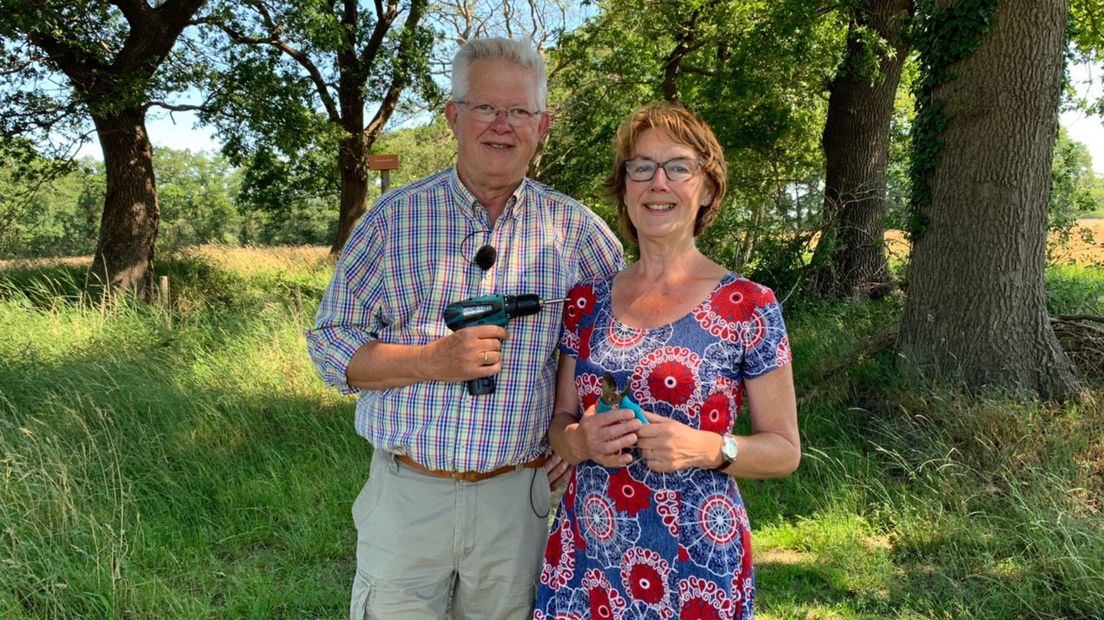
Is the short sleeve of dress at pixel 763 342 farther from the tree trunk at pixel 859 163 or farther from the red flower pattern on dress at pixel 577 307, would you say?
the tree trunk at pixel 859 163

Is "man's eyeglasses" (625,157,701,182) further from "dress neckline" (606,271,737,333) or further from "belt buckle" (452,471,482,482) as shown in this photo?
"belt buckle" (452,471,482,482)

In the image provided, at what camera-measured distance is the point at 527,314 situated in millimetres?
2029

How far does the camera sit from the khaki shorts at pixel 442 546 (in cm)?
211

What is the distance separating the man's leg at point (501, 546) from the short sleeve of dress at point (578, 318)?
449mm

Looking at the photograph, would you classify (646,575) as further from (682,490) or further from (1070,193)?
(1070,193)

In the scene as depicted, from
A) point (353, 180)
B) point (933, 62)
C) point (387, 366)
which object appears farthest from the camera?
point (353, 180)

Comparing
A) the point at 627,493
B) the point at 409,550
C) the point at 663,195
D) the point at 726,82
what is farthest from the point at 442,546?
the point at 726,82

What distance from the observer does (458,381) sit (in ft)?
6.60

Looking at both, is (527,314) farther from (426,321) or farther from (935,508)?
(935,508)

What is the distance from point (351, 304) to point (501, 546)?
84 centimetres

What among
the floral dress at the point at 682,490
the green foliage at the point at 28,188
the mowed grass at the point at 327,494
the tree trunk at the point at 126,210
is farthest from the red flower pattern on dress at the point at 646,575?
the green foliage at the point at 28,188

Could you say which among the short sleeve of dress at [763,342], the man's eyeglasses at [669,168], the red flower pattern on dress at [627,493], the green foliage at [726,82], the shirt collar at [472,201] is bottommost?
the red flower pattern on dress at [627,493]

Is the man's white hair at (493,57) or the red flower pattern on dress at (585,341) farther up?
the man's white hair at (493,57)

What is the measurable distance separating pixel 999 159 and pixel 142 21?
11.0 metres
